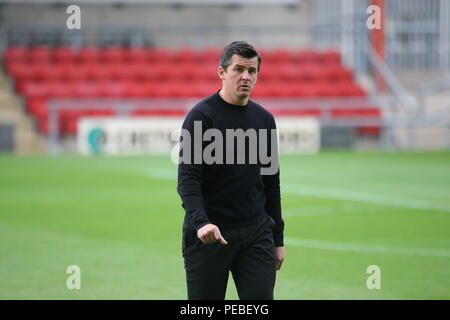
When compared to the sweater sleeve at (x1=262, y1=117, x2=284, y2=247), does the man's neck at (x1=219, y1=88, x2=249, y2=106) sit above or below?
above

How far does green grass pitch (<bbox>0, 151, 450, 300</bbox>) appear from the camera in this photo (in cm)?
968

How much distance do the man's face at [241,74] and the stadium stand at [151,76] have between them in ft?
84.5

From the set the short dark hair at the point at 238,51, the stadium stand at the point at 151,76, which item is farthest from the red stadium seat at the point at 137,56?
the short dark hair at the point at 238,51

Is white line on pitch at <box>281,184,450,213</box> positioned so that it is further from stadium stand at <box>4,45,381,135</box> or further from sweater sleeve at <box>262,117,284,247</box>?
stadium stand at <box>4,45,381,135</box>

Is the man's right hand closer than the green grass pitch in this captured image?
Yes

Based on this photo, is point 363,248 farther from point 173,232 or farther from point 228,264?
point 228,264

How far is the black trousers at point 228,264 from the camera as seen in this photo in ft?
20.0

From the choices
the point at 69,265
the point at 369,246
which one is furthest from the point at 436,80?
the point at 69,265

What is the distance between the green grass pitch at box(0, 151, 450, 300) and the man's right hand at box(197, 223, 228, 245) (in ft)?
10.9

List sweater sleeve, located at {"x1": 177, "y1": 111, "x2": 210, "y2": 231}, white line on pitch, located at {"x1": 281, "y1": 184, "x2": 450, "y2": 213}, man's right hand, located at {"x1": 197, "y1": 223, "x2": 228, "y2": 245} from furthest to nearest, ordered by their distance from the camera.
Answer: white line on pitch, located at {"x1": 281, "y1": 184, "x2": 450, "y2": 213} < sweater sleeve, located at {"x1": 177, "y1": 111, "x2": 210, "y2": 231} < man's right hand, located at {"x1": 197, "y1": 223, "x2": 228, "y2": 245}

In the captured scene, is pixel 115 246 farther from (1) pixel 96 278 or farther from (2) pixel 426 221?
(2) pixel 426 221

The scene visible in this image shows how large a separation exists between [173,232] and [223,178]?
7539 millimetres

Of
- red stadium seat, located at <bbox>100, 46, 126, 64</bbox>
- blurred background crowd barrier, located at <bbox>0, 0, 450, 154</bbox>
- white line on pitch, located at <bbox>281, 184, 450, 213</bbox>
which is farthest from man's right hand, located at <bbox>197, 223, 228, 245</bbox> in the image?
red stadium seat, located at <bbox>100, 46, 126, 64</bbox>
